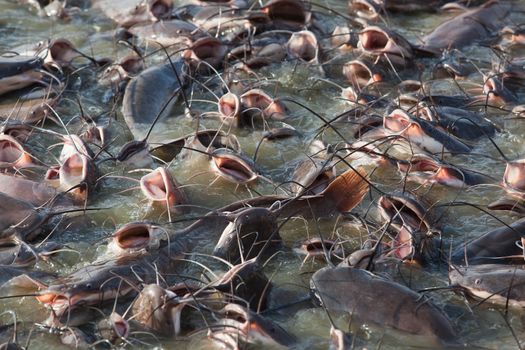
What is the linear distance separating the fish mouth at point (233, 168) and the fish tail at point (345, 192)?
1.32ft

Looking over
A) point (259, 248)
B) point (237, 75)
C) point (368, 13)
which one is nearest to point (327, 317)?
point (259, 248)

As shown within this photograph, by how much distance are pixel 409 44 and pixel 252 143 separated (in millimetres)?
1237

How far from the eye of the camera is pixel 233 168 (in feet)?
13.7

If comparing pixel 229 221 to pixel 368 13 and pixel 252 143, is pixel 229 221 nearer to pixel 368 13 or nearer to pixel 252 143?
pixel 252 143

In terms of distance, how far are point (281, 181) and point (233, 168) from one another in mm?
211

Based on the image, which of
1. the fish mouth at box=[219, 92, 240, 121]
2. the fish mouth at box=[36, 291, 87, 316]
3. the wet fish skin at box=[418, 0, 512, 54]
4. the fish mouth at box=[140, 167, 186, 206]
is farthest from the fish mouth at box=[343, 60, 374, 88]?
the fish mouth at box=[36, 291, 87, 316]

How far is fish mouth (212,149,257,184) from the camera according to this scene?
4094 mm

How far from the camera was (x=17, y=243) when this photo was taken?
145 inches

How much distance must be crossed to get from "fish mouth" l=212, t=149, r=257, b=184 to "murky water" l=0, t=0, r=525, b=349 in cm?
4

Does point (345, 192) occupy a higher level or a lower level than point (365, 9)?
higher

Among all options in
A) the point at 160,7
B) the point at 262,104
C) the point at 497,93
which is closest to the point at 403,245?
the point at 262,104

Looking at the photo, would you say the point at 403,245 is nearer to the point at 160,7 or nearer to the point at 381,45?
the point at 381,45

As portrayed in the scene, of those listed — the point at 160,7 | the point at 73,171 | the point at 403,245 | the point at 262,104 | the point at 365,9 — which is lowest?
the point at 365,9

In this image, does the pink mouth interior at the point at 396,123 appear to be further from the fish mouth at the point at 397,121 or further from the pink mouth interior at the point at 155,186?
the pink mouth interior at the point at 155,186
